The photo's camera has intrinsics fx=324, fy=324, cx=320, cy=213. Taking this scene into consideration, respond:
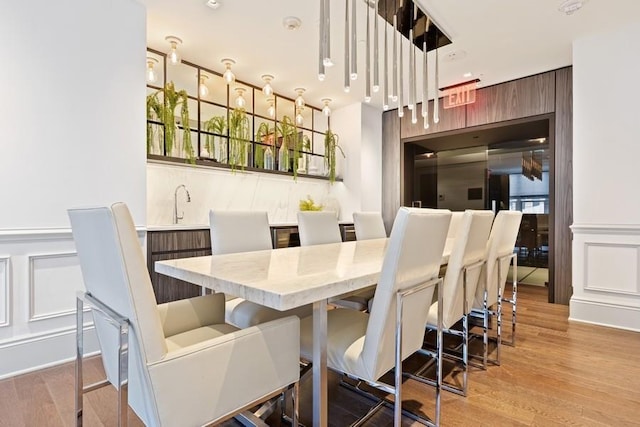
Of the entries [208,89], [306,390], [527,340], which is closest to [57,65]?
[208,89]

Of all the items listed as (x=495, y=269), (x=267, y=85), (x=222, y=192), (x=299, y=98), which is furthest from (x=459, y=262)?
Result: (x=299, y=98)

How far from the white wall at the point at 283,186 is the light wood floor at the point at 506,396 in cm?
169

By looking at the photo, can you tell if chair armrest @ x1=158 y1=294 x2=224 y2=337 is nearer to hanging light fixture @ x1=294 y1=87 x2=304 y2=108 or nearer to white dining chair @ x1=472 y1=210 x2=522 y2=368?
white dining chair @ x1=472 y1=210 x2=522 y2=368

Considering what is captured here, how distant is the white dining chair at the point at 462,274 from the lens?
5.34 feet

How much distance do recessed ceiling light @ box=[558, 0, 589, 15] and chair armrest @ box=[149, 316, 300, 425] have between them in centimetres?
321

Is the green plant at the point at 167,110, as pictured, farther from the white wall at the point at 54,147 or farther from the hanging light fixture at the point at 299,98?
the hanging light fixture at the point at 299,98

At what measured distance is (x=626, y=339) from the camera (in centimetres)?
260

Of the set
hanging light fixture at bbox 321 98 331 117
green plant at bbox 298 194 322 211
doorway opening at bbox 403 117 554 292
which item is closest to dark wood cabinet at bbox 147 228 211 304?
green plant at bbox 298 194 322 211

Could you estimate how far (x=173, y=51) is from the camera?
124 inches

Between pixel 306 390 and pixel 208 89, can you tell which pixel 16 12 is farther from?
pixel 306 390

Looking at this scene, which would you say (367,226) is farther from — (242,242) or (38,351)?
(38,351)

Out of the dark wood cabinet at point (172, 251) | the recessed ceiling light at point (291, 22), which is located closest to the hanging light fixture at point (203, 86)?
the recessed ceiling light at point (291, 22)

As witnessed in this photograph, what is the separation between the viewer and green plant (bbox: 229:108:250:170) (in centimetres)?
365

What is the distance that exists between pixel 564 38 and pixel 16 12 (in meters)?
4.35
